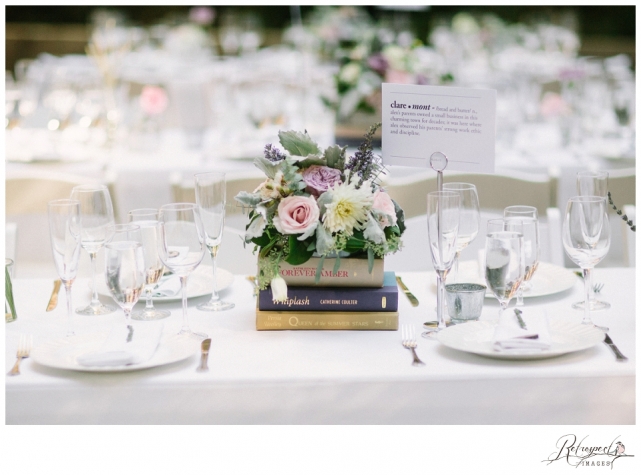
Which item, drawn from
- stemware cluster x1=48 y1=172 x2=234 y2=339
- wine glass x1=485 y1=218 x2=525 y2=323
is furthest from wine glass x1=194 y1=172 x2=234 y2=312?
wine glass x1=485 y1=218 x2=525 y2=323

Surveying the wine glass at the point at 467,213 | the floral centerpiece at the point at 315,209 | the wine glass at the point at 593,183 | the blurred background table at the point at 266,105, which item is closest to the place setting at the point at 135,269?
the floral centerpiece at the point at 315,209

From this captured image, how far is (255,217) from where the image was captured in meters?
1.56

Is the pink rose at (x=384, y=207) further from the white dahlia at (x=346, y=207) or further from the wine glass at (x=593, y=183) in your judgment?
the wine glass at (x=593, y=183)

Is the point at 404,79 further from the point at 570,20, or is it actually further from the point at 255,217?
the point at 570,20

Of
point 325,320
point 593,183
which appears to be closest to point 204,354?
point 325,320

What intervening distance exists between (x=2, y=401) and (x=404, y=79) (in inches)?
96.0

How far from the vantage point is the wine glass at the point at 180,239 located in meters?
1.49

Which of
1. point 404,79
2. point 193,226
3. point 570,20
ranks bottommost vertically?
point 193,226

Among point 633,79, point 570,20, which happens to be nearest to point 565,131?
point 633,79

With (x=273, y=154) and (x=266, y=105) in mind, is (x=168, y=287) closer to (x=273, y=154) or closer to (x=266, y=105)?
(x=273, y=154)

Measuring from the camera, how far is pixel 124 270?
1366 millimetres

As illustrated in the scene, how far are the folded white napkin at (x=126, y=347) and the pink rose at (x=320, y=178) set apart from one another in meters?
0.38

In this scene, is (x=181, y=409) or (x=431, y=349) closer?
(x=181, y=409)

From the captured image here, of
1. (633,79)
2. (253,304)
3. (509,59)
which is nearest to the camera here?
(253,304)
